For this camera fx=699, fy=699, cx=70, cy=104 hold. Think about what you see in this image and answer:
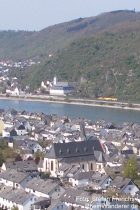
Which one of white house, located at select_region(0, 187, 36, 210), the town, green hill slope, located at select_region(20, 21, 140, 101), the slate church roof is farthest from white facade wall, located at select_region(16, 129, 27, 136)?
green hill slope, located at select_region(20, 21, 140, 101)

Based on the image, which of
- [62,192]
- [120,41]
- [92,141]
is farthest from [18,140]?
[120,41]

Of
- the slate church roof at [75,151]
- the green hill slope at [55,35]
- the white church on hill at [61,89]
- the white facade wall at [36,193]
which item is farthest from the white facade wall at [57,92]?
the white facade wall at [36,193]

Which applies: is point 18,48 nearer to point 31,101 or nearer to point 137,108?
point 31,101

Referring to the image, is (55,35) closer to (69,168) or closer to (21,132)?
(21,132)

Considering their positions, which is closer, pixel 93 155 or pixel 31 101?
pixel 93 155

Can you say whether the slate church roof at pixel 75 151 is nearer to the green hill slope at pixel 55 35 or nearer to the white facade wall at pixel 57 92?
the white facade wall at pixel 57 92
